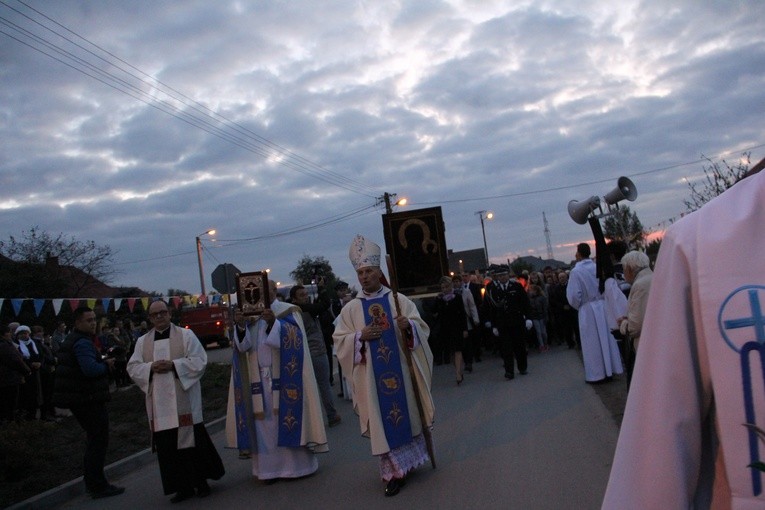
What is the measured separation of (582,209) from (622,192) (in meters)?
0.62

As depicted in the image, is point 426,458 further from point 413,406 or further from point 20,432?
point 20,432

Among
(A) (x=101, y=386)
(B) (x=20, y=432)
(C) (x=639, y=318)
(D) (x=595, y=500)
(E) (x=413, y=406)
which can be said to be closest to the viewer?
(D) (x=595, y=500)

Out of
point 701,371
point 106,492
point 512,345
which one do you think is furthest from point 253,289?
point 701,371

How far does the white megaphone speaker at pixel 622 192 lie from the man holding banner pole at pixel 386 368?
296cm

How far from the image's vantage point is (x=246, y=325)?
8000mm

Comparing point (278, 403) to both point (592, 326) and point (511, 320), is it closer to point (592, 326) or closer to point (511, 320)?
point (592, 326)

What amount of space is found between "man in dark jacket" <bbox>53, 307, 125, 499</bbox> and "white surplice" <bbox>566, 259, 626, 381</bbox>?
23.2 ft

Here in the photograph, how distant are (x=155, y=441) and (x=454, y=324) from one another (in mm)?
7337

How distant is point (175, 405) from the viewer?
23.8ft

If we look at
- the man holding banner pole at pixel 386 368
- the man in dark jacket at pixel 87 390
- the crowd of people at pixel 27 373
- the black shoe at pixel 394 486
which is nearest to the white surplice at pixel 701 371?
the black shoe at pixel 394 486

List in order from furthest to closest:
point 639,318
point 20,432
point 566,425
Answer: point 20,432, point 566,425, point 639,318

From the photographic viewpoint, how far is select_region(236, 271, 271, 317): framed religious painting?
8094mm

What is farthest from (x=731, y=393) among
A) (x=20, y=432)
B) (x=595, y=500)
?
(x=20, y=432)

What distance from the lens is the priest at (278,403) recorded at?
758cm
